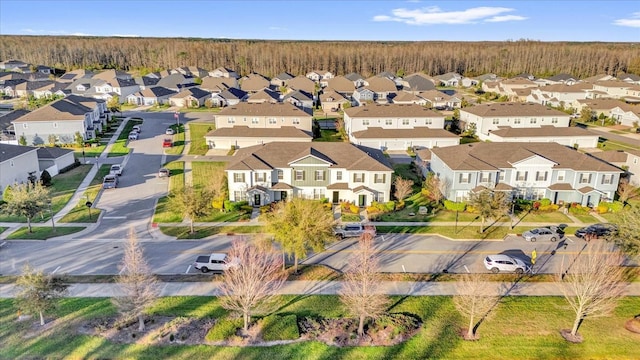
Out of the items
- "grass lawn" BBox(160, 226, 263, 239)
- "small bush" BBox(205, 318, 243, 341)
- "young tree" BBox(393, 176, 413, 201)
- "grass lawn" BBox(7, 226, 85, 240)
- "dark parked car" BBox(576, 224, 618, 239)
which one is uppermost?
"young tree" BBox(393, 176, 413, 201)

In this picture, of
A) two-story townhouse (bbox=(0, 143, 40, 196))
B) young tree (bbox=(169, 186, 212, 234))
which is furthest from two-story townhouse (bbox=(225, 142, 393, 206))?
two-story townhouse (bbox=(0, 143, 40, 196))

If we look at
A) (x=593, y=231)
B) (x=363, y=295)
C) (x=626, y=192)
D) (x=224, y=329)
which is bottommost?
(x=224, y=329)

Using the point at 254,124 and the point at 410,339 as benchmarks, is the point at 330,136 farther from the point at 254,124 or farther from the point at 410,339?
the point at 410,339

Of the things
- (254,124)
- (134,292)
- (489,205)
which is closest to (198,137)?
(254,124)

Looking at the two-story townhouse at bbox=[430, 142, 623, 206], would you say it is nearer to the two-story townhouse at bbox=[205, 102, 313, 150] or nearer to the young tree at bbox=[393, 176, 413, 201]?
the young tree at bbox=[393, 176, 413, 201]

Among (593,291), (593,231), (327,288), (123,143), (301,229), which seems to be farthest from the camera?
(123,143)
